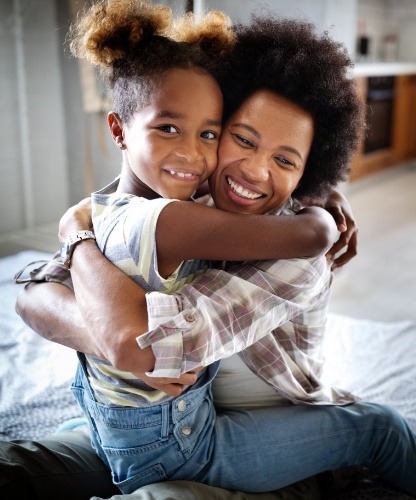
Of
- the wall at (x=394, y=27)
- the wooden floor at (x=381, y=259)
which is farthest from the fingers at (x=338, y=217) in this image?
the wall at (x=394, y=27)

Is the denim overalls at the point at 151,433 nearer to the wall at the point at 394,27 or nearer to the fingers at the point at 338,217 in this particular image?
the fingers at the point at 338,217

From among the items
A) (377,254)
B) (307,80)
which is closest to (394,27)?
(377,254)

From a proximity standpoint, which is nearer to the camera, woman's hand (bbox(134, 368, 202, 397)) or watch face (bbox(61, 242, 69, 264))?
woman's hand (bbox(134, 368, 202, 397))

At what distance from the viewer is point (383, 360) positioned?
6.48 ft

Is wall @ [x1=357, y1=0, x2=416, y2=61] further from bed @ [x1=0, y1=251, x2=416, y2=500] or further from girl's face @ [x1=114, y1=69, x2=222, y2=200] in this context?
girl's face @ [x1=114, y1=69, x2=222, y2=200]

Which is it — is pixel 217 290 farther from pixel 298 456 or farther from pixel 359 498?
pixel 359 498

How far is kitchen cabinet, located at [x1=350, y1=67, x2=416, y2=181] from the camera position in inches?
222

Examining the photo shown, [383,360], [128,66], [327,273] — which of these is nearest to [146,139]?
[128,66]

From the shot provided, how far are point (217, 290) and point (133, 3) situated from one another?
551 mm

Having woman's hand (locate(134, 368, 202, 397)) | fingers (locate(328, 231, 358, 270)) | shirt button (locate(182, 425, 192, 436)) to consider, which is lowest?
shirt button (locate(182, 425, 192, 436))

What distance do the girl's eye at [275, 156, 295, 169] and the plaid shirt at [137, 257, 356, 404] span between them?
179mm

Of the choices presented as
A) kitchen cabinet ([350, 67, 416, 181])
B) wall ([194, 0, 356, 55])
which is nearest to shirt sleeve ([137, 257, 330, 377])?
wall ([194, 0, 356, 55])

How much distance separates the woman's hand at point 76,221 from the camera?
3.76ft

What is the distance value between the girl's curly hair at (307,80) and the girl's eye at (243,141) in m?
0.06
